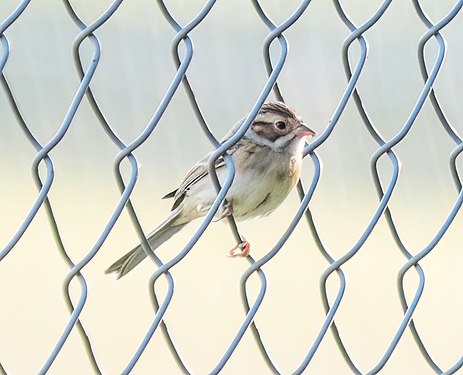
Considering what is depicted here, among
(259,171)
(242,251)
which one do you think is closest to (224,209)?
(259,171)

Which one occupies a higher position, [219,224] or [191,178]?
[191,178]

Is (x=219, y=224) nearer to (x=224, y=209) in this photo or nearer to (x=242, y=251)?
(x=224, y=209)

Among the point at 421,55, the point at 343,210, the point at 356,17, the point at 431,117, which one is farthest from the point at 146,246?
the point at 431,117

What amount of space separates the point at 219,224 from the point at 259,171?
11.4 feet

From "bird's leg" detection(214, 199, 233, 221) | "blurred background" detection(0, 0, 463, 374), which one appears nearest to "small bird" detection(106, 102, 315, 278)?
"bird's leg" detection(214, 199, 233, 221)

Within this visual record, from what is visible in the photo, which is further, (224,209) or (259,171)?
(259,171)

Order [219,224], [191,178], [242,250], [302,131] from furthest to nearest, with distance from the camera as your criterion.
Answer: [219,224]
[191,178]
[302,131]
[242,250]

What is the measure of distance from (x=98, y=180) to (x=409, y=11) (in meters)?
2.90

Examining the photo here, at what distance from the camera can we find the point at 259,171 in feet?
13.5

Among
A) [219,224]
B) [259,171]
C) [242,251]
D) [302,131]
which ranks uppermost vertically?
[302,131]

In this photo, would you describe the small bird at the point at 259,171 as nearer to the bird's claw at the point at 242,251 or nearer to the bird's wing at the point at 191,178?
the bird's wing at the point at 191,178

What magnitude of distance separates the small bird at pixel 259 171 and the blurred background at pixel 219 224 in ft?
6.72

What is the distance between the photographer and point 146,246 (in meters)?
2.72

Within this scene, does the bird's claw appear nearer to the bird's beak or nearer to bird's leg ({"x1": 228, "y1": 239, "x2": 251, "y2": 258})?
bird's leg ({"x1": 228, "y1": 239, "x2": 251, "y2": 258})
